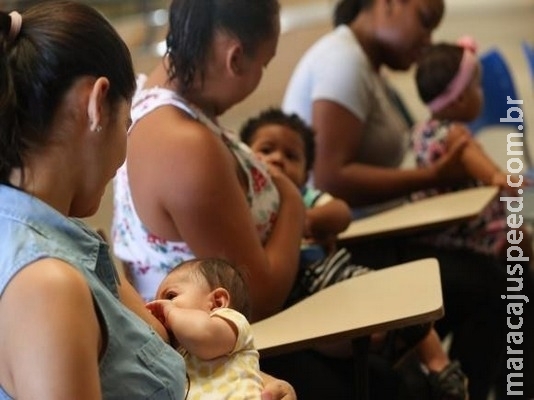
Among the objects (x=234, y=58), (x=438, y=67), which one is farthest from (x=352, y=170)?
(x=234, y=58)

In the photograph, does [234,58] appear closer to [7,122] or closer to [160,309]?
[160,309]

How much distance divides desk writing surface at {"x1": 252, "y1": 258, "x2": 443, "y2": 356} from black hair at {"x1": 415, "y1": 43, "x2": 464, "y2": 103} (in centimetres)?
117

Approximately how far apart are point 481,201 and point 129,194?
3.33 feet

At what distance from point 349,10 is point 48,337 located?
208 centimetres

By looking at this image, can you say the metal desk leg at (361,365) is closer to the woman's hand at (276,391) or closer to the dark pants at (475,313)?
the woman's hand at (276,391)

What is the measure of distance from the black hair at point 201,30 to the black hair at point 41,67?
659 mm

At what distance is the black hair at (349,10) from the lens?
2.94m

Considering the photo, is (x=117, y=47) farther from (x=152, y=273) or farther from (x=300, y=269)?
(x=300, y=269)

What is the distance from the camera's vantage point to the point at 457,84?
119 inches

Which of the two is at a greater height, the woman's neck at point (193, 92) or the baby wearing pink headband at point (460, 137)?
the woman's neck at point (193, 92)

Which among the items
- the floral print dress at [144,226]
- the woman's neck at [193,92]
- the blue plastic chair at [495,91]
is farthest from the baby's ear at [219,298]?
the blue plastic chair at [495,91]

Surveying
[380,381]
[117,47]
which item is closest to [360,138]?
[380,381]

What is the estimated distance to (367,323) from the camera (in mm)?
1659

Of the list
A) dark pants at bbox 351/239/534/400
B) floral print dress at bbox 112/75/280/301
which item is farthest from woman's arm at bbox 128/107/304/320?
dark pants at bbox 351/239/534/400
